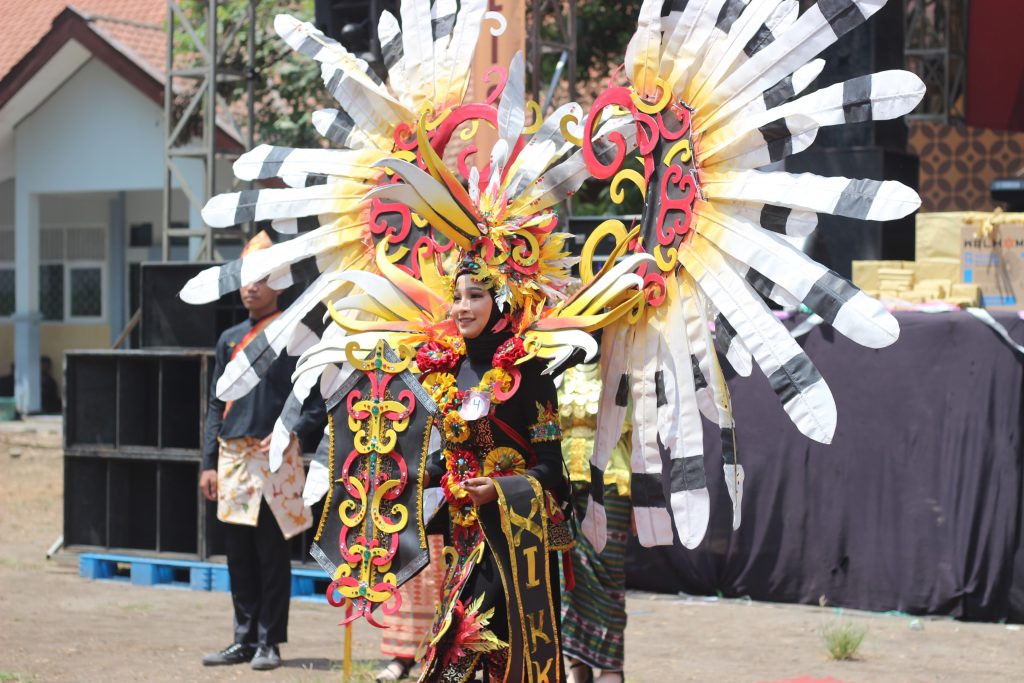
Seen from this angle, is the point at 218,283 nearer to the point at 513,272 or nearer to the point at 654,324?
the point at 513,272

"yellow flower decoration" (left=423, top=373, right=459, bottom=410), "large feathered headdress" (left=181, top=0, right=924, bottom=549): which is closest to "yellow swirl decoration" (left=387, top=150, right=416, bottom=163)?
"large feathered headdress" (left=181, top=0, right=924, bottom=549)

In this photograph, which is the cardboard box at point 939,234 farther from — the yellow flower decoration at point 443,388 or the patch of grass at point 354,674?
the yellow flower decoration at point 443,388

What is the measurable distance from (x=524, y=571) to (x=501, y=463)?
34cm

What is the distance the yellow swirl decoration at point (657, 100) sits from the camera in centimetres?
450

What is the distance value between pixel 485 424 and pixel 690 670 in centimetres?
250

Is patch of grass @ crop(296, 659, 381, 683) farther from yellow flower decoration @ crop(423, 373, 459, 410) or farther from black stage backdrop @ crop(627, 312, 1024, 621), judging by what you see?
black stage backdrop @ crop(627, 312, 1024, 621)

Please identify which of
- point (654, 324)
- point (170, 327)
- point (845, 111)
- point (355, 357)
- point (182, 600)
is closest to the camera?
point (845, 111)

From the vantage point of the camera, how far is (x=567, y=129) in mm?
4656

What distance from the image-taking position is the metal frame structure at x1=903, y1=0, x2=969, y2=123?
14.7 meters

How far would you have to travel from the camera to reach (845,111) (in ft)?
13.3

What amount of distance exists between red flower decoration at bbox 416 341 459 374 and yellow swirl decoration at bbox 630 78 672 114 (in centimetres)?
97

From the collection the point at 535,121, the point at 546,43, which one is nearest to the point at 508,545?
the point at 535,121

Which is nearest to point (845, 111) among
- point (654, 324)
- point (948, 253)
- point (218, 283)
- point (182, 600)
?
point (654, 324)

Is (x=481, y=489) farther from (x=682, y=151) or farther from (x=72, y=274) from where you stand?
(x=72, y=274)
